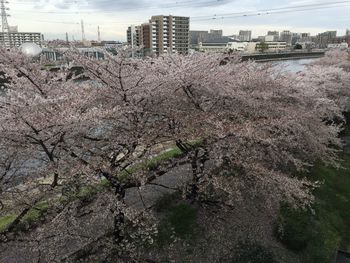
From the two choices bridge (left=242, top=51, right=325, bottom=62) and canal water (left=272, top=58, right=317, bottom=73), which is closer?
canal water (left=272, top=58, right=317, bottom=73)

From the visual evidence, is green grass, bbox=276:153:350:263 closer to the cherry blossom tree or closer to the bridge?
the cherry blossom tree

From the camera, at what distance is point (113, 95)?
8.03m

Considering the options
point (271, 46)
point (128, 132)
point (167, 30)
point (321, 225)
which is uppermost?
point (167, 30)

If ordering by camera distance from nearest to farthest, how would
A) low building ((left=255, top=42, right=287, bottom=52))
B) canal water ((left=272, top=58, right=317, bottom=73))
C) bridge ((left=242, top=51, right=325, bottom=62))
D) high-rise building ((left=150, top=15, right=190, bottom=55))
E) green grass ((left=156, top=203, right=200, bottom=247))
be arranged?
green grass ((left=156, top=203, right=200, bottom=247)) < canal water ((left=272, top=58, right=317, bottom=73)) < bridge ((left=242, top=51, right=325, bottom=62)) < high-rise building ((left=150, top=15, right=190, bottom=55)) < low building ((left=255, top=42, right=287, bottom=52))

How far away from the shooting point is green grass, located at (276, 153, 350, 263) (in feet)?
31.8

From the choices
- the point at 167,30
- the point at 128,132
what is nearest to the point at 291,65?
the point at 167,30

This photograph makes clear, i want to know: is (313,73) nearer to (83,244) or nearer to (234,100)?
(234,100)

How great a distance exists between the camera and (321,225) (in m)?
11.0

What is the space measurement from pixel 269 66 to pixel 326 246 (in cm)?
679

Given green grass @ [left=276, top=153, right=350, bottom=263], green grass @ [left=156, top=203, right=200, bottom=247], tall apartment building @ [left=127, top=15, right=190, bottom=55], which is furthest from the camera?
tall apartment building @ [left=127, top=15, right=190, bottom=55]

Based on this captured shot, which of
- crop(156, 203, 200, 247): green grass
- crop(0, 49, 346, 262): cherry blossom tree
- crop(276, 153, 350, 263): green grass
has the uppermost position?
crop(0, 49, 346, 262): cherry blossom tree

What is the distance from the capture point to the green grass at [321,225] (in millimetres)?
9680


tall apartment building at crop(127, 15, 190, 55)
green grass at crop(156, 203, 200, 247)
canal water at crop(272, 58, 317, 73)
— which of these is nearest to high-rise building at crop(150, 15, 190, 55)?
tall apartment building at crop(127, 15, 190, 55)

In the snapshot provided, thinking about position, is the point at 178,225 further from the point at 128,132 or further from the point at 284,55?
the point at 284,55
